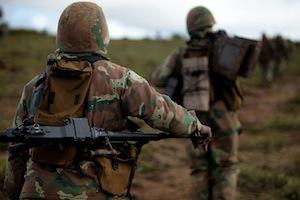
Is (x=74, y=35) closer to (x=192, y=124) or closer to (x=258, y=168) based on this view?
(x=192, y=124)

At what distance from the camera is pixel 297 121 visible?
44.4ft

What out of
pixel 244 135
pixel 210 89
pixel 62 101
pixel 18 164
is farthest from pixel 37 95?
pixel 244 135

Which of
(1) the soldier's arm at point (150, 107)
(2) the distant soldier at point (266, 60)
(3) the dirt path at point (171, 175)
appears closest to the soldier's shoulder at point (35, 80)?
(1) the soldier's arm at point (150, 107)

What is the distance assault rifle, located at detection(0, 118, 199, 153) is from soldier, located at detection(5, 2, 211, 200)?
7cm

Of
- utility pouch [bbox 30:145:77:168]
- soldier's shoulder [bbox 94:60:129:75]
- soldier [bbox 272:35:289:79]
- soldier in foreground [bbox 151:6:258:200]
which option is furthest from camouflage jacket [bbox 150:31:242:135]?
soldier [bbox 272:35:289:79]

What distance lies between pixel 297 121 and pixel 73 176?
34.3 feet

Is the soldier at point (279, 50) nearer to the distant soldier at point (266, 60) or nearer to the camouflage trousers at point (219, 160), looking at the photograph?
the distant soldier at point (266, 60)

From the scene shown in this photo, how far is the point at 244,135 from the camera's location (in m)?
13.0

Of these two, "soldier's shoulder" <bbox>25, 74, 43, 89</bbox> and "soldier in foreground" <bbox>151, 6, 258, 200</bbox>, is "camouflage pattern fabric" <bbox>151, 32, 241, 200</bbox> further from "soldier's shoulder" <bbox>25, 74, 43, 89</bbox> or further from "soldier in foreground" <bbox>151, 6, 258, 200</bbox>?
"soldier's shoulder" <bbox>25, 74, 43, 89</bbox>

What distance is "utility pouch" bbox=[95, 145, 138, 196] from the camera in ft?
11.9

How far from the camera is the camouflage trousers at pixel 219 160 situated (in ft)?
21.6

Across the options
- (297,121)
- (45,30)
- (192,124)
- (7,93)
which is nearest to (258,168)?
(297,121)

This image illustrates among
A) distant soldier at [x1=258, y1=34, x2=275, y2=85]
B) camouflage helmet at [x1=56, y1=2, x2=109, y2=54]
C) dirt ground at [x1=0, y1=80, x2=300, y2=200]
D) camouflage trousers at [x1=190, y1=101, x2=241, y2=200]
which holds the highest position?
camouflage helmet at [x1=56, y1=2, x2=109, y2=54]

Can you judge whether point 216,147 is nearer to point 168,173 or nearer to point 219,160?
point 219,160
